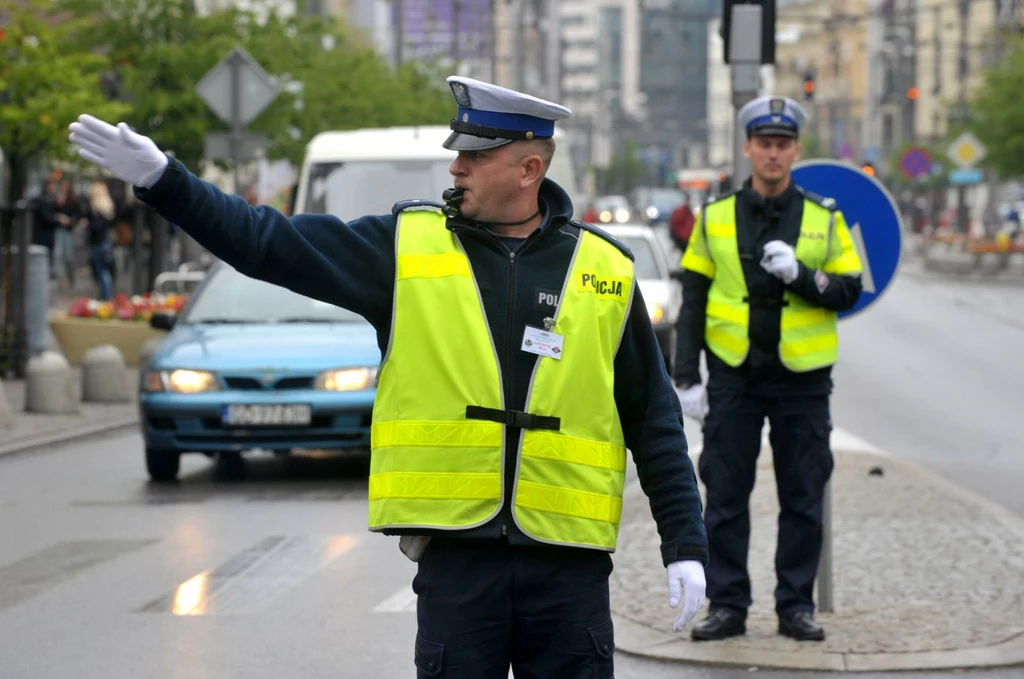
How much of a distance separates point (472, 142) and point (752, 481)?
341 cm

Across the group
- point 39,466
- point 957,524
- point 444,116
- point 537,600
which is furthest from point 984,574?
point 444,116

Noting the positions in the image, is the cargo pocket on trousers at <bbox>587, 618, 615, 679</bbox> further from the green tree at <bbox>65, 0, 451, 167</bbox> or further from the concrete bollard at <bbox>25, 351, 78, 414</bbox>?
the green tree at <bbox>65, 0, 451, 167</bbox>

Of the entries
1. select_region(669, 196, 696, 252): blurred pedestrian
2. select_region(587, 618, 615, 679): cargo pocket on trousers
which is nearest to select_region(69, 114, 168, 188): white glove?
select_region(587, 618, 615, 679): cargo pocket on trousers

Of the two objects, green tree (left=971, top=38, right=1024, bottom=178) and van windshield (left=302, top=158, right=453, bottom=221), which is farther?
green tree (left=971, top=38, right=1024, bottom=178)

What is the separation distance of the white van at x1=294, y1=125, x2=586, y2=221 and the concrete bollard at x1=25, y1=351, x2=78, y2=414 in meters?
2.72

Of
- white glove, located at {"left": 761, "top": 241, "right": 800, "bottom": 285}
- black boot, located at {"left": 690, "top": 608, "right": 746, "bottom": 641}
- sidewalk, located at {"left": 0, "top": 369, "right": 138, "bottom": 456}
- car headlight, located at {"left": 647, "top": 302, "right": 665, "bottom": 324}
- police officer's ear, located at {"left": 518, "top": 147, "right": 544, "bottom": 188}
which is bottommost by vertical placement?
sidewalk, located at {"left": 0, "top": 369, "right": 138, "bottom": 456}

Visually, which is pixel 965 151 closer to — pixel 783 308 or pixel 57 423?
pixel 57 423

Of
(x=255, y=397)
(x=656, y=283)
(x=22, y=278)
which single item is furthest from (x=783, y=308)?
(x=656, y=283)

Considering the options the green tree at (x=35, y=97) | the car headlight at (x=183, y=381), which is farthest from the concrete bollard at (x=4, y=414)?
the green tree at (x=35, y=97)

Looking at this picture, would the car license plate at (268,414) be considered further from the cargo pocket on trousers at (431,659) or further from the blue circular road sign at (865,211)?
the cargo pocket on trousers at (431,659)

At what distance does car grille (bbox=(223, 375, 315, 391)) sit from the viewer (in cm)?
1195

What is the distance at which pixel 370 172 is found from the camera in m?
17.8

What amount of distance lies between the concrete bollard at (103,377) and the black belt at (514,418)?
13654 mm

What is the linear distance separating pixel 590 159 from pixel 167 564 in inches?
6771
